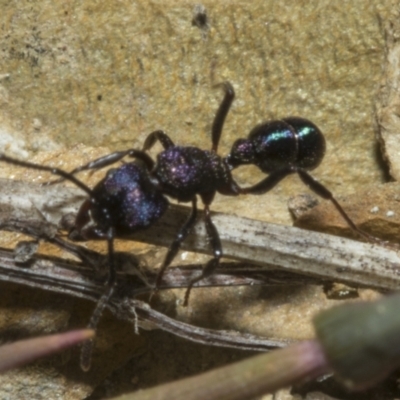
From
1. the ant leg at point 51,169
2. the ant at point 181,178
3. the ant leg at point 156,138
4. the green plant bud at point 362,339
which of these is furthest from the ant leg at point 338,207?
the green plant bud at point 362,339

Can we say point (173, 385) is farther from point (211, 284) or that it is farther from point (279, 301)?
point (279, 301)

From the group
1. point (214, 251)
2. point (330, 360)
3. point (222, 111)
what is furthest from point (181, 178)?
point (330, 360)

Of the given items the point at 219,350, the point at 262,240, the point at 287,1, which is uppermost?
the point at 287,1

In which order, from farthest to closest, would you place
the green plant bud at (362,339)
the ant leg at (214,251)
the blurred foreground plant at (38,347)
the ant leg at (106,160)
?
the ant leg at (106,160)
the ant leg at (214,251)
the blurred foreground plant at (38,347)
the green plant bud at (362,339)

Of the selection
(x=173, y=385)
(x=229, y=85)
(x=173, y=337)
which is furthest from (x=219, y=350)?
(x=173, y=385)

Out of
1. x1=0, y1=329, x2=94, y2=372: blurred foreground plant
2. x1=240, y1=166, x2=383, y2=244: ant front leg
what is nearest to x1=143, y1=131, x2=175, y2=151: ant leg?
x1=240, y1=166, x2=383, y2=244: ant front leg

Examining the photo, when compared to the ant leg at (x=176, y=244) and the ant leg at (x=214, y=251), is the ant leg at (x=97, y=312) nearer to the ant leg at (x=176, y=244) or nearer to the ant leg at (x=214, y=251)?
the ant leg at (x=176, y=244)

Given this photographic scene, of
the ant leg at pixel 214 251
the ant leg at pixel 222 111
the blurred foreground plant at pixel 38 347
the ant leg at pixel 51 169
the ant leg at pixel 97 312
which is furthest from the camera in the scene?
the ant leg at pixel 222 111

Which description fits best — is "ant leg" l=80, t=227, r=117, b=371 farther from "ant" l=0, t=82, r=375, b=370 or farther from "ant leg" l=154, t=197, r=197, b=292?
"ant leg" l=154, t=197, r=197, b=292
